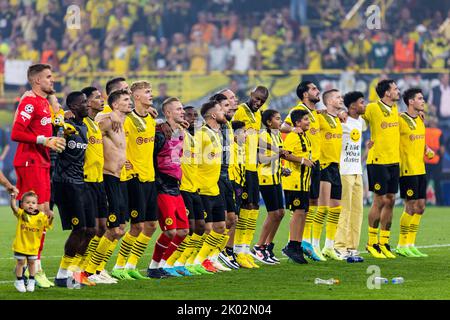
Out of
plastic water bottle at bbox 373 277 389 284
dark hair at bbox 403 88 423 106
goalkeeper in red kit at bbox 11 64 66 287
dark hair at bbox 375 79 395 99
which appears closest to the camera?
goalkeeper in red kit at bbox 11 64 66 287

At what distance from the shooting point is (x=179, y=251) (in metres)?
14.3

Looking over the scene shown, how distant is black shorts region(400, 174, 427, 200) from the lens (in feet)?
57.4

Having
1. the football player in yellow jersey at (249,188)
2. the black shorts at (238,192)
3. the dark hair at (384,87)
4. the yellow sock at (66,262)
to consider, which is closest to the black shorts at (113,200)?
the yellow sock at (66,262)

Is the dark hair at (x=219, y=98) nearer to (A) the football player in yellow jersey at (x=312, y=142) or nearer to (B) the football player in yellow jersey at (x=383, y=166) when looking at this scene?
(A) the football player in yellow jersey at (x=312, y=142)

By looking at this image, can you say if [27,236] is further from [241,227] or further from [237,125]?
[237,125]

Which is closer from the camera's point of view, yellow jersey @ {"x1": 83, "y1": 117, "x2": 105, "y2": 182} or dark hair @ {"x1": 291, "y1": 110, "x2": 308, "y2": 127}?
yellow jersey @ {"x1": 83, "y1": 117, "x2": 105, "y2": 182}

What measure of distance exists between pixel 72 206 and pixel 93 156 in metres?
0.71

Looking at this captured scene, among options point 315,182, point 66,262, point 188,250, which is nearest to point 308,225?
point 315,182

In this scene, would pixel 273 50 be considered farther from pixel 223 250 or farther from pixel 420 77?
pixel 223 250

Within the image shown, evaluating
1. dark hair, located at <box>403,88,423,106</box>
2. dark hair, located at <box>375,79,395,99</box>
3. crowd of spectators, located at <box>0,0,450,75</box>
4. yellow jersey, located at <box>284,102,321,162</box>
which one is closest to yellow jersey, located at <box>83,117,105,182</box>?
yellow jersey, located at <box>284,102,321,162</box>

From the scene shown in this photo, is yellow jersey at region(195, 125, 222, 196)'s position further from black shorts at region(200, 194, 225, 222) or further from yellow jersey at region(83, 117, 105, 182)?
yellow jersey at region(83, 117, 105, 182)

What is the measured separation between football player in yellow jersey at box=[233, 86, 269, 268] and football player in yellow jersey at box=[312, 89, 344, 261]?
45.5 inches

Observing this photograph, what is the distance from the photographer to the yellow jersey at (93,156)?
12945 mm

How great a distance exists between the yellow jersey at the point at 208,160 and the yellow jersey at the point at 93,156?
1.79 meters
